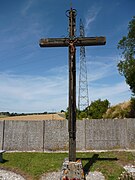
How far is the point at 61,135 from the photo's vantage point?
13836mm

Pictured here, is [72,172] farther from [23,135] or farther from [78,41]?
[23,135]

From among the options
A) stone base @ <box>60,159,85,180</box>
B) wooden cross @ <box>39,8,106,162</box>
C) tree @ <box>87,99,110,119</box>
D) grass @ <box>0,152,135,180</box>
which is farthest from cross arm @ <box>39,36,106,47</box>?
tree @ <box>87,99,110,119</box>

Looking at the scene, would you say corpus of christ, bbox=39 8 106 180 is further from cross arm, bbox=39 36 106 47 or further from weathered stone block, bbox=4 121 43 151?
weathered stone block, bbox=4 121 43 151

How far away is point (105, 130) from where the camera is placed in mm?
13930

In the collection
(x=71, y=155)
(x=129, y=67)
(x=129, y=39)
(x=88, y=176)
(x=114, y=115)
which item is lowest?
(x=88, y=176)

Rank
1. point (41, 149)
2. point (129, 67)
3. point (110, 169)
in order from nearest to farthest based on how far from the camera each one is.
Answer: point (110, 169) → point (41, 149) → point (129, 67)

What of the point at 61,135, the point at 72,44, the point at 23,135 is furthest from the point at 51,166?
the point at 72,44

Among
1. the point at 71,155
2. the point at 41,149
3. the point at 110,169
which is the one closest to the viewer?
the point at 71,155

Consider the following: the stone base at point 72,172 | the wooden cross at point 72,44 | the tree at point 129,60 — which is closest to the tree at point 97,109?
the tree at point 129,60

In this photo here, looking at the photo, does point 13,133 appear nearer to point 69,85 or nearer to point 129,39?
point 69,85

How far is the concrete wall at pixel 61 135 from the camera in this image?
45.0ft

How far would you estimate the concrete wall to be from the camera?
1372cm

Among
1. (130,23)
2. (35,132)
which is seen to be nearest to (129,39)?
(130,23)

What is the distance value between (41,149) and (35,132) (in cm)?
112
